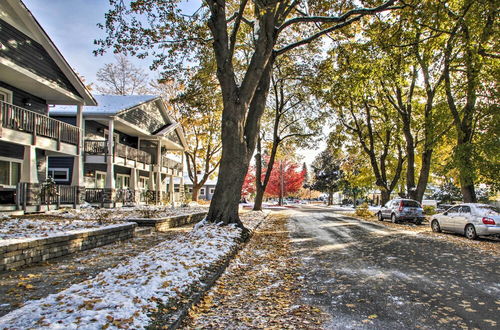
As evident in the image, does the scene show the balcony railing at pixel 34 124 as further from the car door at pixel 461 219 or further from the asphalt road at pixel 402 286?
the car door at pixel 461 219

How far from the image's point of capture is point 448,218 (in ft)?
53.4

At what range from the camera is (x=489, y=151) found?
55.5 ft

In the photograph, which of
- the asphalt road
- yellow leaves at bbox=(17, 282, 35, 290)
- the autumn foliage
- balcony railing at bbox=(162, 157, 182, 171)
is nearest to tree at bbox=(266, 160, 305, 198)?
the autumn foliage

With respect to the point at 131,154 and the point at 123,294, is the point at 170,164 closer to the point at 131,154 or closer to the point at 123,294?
the point at 131,154

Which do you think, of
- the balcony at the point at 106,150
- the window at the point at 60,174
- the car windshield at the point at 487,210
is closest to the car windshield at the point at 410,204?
the car windshield at the point at 487,210

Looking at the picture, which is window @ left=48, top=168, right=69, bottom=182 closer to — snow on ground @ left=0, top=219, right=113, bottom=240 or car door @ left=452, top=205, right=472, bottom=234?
snow on ground @ left=0, top=219, right=113, bottom=240

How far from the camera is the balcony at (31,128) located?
44.8ft

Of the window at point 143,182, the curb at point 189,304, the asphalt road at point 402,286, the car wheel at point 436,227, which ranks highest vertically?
the window at point 143,182

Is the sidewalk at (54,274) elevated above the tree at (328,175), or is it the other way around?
the tree at (328,175)

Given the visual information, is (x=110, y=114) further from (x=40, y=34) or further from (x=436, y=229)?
(x=436, y=229)

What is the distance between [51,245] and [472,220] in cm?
1495

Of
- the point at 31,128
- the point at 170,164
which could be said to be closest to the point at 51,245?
the point at 31,128

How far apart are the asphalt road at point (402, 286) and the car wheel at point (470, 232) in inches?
154

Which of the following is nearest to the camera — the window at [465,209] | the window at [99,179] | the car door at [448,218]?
the window at [465,209]
